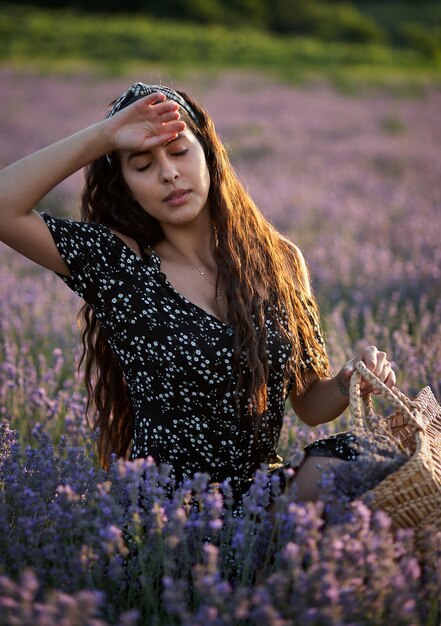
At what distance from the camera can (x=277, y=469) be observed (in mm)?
2414

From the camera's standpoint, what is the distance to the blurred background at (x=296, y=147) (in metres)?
4.20

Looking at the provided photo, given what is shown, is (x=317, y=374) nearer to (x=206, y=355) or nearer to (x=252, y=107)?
(x=206, y=355)

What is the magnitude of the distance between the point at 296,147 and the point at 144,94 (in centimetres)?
926

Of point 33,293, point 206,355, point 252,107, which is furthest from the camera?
point 252,107

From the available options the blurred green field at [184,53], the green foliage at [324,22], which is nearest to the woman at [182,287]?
the blurred green field at [184,53]

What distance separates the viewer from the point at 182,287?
2.49 meters

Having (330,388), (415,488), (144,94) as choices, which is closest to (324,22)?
(144,94)

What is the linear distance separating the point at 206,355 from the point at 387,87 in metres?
17.6

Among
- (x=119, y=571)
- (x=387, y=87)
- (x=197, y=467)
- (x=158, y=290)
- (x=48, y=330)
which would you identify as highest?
(x=387, y=87)

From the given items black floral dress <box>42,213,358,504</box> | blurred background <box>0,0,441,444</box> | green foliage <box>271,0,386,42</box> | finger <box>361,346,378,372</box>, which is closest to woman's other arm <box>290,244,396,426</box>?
finger <box>361,346,378,372</box>

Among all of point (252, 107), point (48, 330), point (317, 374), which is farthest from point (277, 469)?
point (252, 107)

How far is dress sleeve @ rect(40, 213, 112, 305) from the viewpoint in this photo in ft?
7.61

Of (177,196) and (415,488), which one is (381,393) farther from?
(177,196)

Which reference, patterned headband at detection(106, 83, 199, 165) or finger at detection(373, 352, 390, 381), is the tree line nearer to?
patterned headband at detection(106, 83, 199, 165)
